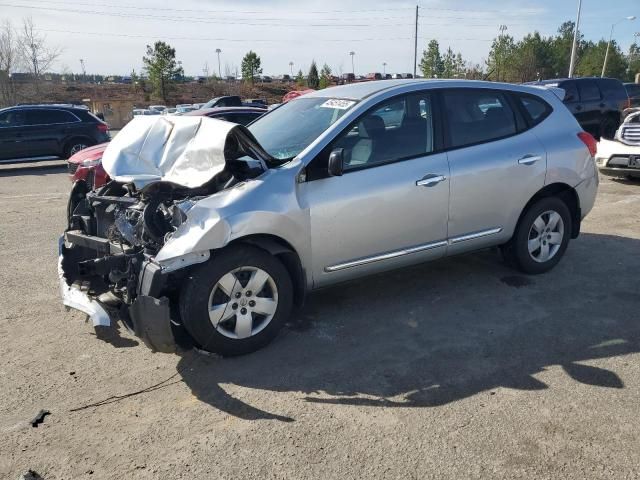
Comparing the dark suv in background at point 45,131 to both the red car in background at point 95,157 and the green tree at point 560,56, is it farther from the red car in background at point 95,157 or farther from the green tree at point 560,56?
the green tree at point 560,56

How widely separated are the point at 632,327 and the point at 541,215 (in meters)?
1.36

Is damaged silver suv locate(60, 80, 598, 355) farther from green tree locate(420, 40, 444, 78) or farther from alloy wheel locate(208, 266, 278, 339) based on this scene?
green tree locate(420, 40, 444, 78)

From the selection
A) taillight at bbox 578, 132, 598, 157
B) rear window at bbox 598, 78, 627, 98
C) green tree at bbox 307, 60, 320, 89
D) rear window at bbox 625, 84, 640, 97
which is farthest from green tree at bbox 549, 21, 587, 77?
taillight at bbox 578, 132, 598, 157

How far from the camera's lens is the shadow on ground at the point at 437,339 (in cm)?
333

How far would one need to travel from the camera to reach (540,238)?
16.7 feet

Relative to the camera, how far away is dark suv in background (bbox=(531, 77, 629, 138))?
13312 millimetres

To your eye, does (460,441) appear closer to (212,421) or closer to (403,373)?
(403,373)

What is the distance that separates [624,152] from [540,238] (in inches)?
209

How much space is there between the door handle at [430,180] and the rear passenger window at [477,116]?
0.36 m

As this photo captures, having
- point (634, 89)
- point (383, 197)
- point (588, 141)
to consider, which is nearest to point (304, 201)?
point (383, 197)

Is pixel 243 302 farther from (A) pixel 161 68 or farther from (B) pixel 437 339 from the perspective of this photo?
(A) pixel 161 68

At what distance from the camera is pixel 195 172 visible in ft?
12.4

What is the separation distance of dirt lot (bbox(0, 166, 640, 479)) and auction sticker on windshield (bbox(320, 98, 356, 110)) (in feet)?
5.47

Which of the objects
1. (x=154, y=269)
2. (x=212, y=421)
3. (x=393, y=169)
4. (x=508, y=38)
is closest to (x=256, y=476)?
(x=212, y=421)
